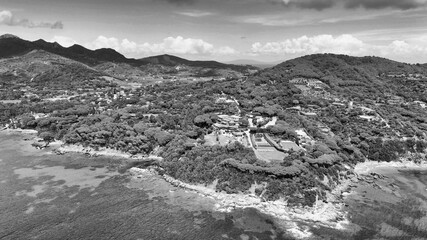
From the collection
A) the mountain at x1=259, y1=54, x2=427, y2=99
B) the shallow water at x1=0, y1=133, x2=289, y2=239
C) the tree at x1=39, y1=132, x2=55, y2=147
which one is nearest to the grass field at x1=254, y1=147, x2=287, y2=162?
the shallow water at x1=0, y1=133, x2=289, y2=239

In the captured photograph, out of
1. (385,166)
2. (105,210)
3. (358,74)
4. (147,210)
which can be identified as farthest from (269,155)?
(358,74)

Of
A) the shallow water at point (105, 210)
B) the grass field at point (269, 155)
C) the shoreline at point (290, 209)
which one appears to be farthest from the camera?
the grass field at point (269, 155)

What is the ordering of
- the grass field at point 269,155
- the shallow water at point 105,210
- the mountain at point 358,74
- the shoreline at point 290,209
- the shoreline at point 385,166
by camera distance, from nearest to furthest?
the shallow water at point 105,210, the shoreline at point 290,209, the grass field at point 269,155, the shoreline at point 385,166, the mountain at point 358,74

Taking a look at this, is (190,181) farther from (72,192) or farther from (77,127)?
(77,127)

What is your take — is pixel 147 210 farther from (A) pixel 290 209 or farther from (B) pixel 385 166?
(B) pixel 385 166

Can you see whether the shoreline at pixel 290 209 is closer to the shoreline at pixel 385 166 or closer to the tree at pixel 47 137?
the shoreline at pixel 385 166

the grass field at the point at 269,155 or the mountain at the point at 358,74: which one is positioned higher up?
the mountain at the point at 358,74

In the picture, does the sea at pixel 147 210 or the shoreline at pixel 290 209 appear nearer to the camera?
the sea at pixel 147 210

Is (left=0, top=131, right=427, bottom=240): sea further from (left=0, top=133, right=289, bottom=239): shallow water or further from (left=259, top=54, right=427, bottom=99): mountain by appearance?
(left=259, top=54, right=427, bottom=99): mountain

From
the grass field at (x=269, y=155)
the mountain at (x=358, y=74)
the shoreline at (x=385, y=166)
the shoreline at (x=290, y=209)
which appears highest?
the mountain at (x=358, y=74)

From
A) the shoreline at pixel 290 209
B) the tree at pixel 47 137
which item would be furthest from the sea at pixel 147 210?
the tree at pixel 47 137
